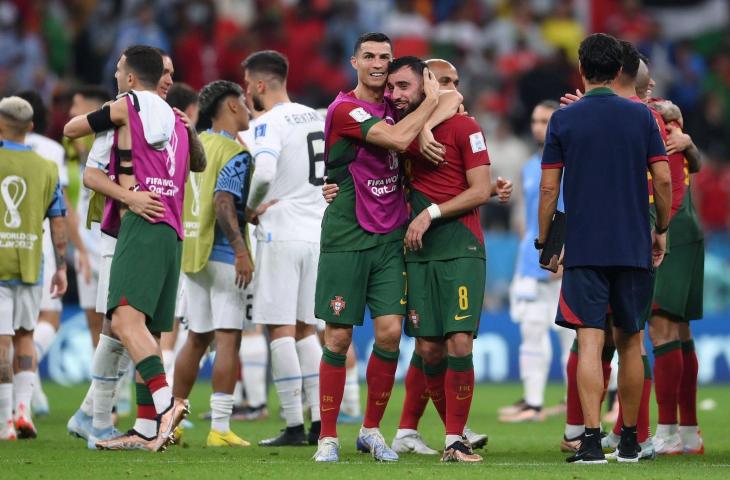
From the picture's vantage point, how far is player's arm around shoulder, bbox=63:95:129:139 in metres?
8.62

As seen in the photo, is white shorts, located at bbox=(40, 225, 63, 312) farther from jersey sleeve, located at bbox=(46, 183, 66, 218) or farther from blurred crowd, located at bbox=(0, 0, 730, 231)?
blurred crowd, located at bbox=(0, 0, 730, 231)

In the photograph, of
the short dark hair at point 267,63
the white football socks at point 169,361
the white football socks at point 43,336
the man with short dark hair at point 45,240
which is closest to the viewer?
the short dark hair at point 267,63

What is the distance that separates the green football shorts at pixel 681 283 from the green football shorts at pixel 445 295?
1.57m

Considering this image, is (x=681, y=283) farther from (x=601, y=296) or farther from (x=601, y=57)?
(x=601, y=57)

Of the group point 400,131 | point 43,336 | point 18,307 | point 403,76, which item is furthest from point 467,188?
point 43,336

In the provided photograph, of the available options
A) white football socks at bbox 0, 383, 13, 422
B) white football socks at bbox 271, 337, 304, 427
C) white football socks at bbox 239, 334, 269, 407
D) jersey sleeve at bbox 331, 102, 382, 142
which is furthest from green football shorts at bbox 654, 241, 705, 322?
white football socks at bbox 0, 383, 13, 422

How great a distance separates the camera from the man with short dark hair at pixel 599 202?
793cm

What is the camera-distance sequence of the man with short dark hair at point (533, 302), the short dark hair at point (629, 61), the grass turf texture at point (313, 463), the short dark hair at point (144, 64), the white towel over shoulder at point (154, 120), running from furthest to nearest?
the man with short dark hair at point (533, 302) → the short dark hair at point (144, 64) → the white towel over shoulder at point (154, 120) → the short dark hair at point (629, 61) → the grass turf texture at point (313, 463)

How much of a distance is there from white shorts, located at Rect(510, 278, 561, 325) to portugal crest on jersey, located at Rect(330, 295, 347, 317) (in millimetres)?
4816

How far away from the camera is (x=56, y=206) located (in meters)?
10.5

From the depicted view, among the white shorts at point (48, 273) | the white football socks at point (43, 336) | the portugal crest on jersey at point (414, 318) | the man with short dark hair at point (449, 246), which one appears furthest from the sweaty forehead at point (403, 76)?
the white football socks at point (43, 336)

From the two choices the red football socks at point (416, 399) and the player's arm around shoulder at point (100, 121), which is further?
the red football socks at point (416, 399)

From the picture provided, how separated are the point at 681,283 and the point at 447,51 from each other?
43.6 feet

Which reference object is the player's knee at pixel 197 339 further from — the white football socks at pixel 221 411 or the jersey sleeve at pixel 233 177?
the jersey sleeve at pixel 233 177
